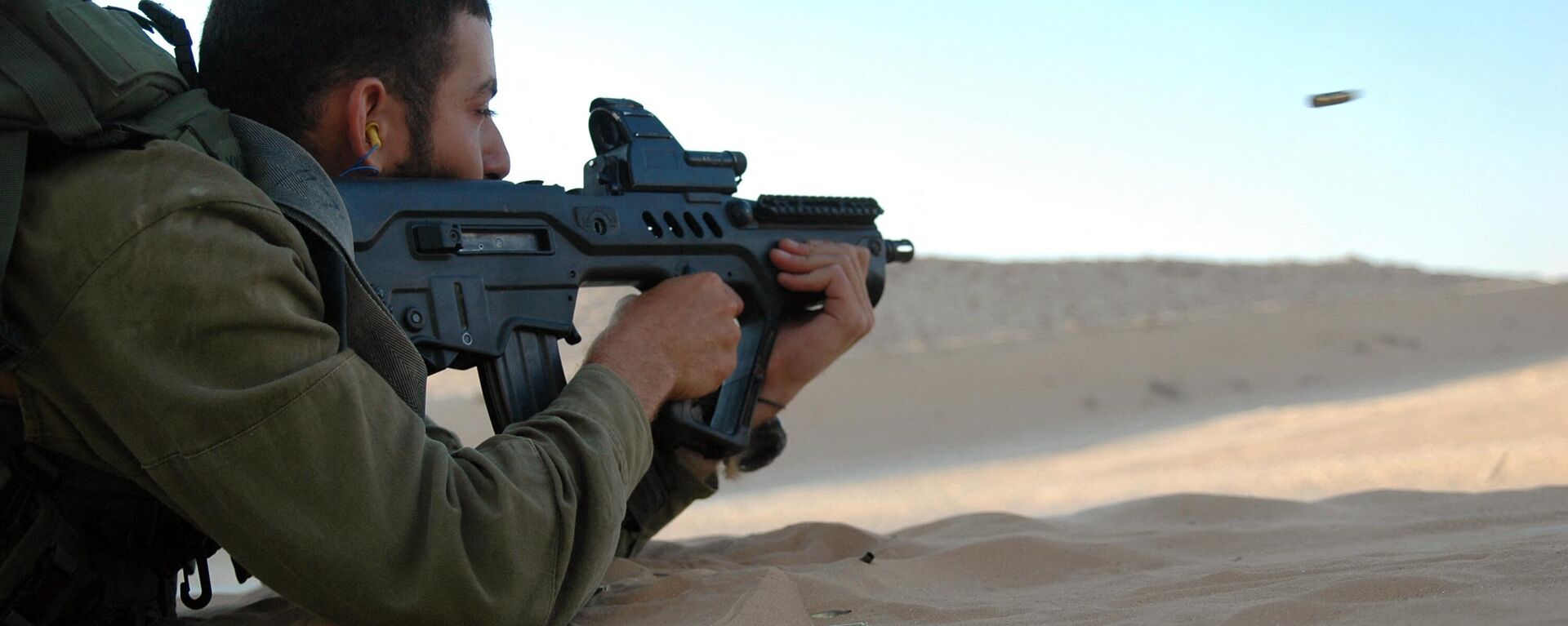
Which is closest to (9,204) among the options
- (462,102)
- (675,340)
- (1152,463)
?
(462,102)

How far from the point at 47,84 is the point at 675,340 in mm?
1370

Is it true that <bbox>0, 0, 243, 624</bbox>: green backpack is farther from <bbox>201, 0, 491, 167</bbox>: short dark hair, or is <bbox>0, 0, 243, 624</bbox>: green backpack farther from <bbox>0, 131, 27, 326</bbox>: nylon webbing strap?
<bbox>201, 0, 491, 167</bbox>: short dark hair

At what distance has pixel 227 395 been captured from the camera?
2031 mm

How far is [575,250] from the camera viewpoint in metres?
A: 3.26

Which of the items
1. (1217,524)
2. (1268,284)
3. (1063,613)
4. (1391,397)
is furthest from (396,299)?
(1268,284)

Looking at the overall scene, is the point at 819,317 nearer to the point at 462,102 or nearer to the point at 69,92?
the point at 462,102

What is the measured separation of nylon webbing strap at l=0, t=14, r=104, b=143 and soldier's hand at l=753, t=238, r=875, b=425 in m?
2.04

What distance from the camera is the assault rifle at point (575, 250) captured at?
9.52 feet

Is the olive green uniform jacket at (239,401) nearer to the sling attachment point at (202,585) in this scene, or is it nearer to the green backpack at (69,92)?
the green backpack at (69,92)

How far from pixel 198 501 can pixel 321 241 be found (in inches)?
19.8

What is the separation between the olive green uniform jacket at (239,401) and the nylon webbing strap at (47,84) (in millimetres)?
68

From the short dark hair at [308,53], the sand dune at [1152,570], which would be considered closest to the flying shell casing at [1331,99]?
the sand dune at [1152,570]

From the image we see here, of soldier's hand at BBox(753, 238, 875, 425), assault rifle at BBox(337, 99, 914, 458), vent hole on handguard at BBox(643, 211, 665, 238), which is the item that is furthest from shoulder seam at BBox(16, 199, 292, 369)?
soldier's hand at BBox(753, 238, 875, 425)

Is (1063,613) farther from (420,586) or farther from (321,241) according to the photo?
(321,241)
